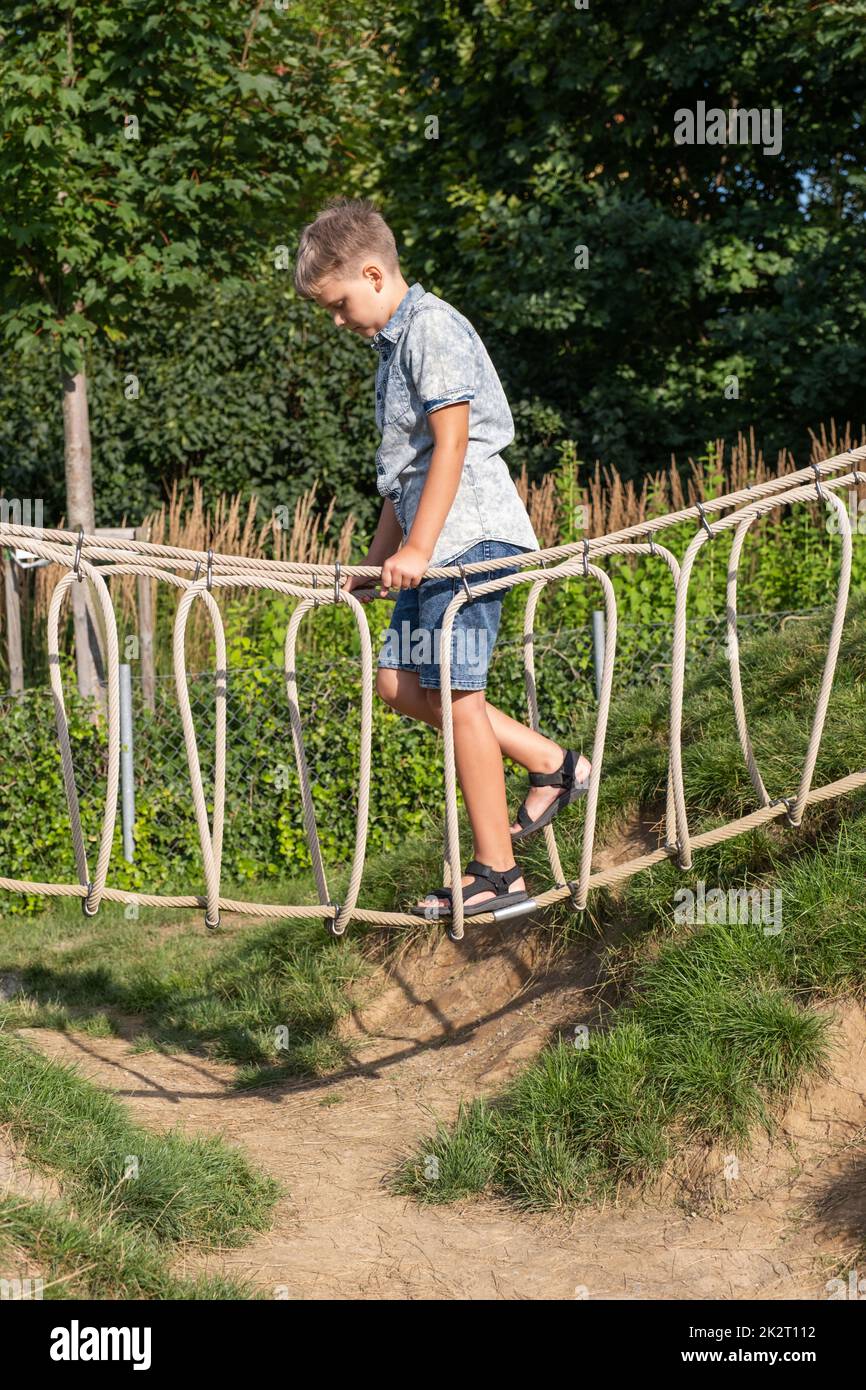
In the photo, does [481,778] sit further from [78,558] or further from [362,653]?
[78,558]

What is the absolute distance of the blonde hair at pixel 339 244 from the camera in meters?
3.38

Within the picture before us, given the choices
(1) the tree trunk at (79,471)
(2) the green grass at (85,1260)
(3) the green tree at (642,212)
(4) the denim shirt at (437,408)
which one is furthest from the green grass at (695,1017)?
(3) the green tree at (642,212)

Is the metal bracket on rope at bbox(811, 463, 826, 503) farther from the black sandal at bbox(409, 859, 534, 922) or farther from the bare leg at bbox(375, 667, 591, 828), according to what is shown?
the black sandal at bbox(409, 859, 534, 922)

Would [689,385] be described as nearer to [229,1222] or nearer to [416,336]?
[416,336]

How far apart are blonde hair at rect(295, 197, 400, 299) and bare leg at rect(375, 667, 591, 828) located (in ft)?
3.21

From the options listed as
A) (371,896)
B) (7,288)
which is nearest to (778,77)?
(7,288)

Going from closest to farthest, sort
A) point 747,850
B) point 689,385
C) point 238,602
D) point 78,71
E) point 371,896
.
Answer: point 747,850 → point 371,896 → point 78,71 → point 238,602 → point 689,385

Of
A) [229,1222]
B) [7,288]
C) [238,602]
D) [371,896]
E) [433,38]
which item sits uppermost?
[433,38]

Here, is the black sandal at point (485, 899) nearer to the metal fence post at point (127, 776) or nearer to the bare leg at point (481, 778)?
the bare leg at point (481, 778)

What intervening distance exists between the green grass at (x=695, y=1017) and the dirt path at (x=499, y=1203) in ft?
0.25

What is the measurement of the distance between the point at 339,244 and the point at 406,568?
0.83 meters

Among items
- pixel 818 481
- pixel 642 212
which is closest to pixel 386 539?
pixel 818 481

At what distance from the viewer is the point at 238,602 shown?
26.2ft

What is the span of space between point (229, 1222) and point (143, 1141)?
1.11ft
